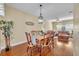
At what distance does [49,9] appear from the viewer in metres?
2.01

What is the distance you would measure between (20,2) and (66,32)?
88 centimetres

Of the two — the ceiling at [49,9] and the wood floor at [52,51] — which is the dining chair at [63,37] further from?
the ceiling at [49,9]

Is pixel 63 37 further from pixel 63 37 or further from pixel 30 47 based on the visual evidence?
pixel 30 47

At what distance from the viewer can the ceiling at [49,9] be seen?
1.98 meters

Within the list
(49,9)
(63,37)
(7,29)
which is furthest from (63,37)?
(7,29)

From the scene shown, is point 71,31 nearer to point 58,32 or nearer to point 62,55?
point 58,32

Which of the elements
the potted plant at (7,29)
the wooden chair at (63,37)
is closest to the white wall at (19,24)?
the potted plant at (7,29)

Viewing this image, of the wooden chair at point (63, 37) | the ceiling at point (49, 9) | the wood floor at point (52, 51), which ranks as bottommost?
the wood floor at point (52, 51)

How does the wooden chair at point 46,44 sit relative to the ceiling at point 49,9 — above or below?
below

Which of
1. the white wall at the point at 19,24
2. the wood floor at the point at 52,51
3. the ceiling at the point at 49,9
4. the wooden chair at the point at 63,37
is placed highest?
the ceiling at the point at 49,9

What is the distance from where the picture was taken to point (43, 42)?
81.0 inches

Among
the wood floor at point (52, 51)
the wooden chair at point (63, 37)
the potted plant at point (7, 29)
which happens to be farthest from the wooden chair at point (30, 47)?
the wooden chair at point (63, 37)

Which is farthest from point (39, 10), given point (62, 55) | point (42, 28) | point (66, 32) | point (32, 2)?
point (62, 55)

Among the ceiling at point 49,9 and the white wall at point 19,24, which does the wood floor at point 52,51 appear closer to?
the white wall at point 19,24
